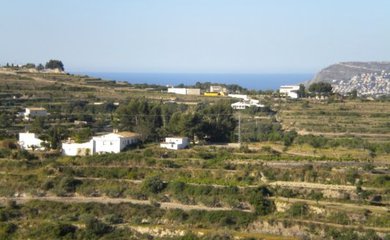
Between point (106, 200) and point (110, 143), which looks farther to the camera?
point (110, 143)

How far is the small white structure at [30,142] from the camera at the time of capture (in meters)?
34.5

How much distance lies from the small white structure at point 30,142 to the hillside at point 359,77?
160ft

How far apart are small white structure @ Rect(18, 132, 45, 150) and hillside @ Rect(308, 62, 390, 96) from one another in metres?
48.8

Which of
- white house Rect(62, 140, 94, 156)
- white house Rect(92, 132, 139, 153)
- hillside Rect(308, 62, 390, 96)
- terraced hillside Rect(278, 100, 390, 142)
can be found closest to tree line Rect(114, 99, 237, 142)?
white house Rect(92, 132, 139, 153)

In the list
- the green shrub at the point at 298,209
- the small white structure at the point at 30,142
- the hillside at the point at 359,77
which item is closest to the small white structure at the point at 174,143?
the small white structure at the point at 30,142

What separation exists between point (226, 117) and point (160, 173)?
448 inches

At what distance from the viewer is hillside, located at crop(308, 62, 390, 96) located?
85812 millimetres

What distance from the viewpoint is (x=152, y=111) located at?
39.2m

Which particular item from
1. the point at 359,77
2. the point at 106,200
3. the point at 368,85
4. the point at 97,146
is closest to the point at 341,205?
the point at 106,200

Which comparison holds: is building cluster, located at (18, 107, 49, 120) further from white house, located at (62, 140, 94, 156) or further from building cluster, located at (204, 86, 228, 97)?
building cluster, located at (204, 86, 228, 97)

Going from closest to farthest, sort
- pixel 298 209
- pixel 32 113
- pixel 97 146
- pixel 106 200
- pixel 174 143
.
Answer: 1. pixel 298 209
2. pixel 106 200
3. pixel 97 146
4. pixel 174 143
5. pixel 32 113

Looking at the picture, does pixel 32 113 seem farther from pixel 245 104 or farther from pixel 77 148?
pixel 245 104

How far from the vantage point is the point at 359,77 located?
9956cm

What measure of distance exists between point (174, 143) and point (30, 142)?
7134 millimetres
